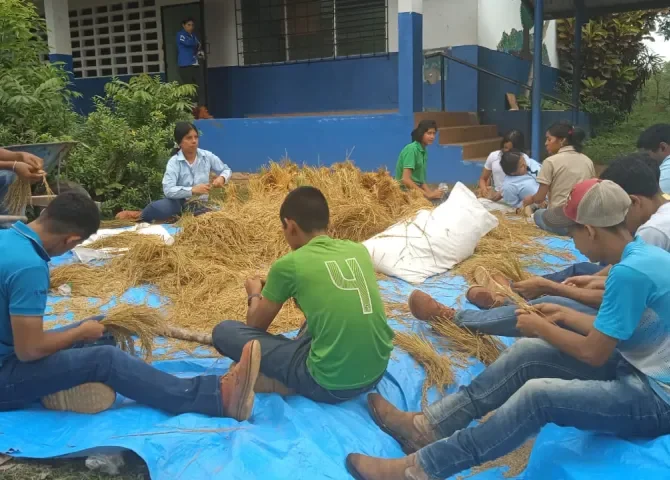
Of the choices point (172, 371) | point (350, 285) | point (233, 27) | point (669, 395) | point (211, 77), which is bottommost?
point (172, 371)

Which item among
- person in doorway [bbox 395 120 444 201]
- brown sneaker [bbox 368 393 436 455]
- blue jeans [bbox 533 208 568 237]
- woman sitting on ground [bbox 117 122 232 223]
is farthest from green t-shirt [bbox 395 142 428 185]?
brown sneaker [bbox 368 393 436 455]

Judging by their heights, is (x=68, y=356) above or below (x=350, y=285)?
below

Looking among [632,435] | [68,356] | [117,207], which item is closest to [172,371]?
[68,356]

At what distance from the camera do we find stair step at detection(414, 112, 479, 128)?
8416 millimetres

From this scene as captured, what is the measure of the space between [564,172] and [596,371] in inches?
142

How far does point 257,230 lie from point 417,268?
132 cm

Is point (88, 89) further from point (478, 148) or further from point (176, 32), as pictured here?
point (478, 148)

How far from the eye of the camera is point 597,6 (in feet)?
31.7

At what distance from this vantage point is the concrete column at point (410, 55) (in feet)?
26.8

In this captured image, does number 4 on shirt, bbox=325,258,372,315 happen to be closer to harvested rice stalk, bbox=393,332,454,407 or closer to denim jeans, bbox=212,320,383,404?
denim jeans, bbox=212,320,383,404

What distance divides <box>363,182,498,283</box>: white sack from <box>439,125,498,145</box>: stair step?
402 cm

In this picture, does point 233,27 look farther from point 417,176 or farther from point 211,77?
point 417,176

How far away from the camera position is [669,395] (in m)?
1.98

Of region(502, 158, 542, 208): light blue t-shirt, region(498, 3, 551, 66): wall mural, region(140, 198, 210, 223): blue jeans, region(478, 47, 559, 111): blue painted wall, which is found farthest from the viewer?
region(498, 3, 551, 66): wall mural
